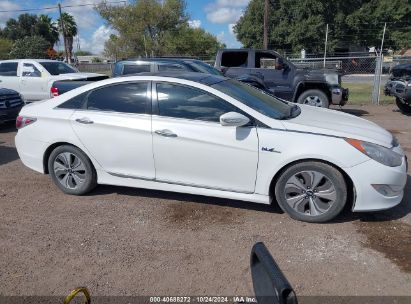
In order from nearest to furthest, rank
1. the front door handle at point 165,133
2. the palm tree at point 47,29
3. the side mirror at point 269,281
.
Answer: the side mirror at point 269,281 < the front door handle at point 165,133 < the palm tree at point 47,29

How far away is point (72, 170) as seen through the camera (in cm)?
496

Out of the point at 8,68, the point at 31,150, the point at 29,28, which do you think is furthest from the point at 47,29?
the point at 31,150

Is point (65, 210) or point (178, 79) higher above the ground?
point (178, 79)

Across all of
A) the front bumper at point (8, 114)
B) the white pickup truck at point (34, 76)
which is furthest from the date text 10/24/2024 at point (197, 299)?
the white pickup truck at point (34, 76)

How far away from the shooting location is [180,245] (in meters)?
3.77

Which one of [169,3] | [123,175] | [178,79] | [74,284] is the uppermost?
[169,3]

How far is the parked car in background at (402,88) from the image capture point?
10.7 meters

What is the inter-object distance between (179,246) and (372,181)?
2.02m

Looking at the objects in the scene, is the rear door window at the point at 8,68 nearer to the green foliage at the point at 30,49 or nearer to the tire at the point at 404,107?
the tire at the point at 404,107

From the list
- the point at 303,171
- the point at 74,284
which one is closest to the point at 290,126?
the point at 303,171

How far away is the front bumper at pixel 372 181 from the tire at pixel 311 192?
13 cm

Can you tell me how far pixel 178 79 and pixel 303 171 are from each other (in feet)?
5.75

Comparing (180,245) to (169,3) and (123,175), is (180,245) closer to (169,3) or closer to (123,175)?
(123,175)

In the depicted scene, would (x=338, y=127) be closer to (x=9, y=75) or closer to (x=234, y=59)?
(x=234, y=59)
